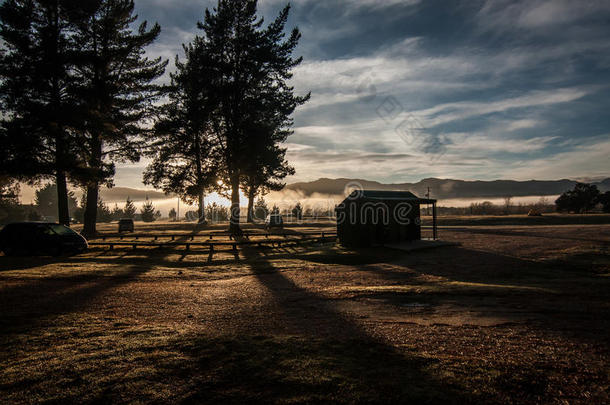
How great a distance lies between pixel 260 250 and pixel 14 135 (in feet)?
56.6

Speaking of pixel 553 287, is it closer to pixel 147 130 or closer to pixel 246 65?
pixel 246 65

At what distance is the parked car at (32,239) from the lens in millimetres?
15688

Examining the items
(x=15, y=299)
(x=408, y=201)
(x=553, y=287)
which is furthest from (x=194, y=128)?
(x=553, y=287)

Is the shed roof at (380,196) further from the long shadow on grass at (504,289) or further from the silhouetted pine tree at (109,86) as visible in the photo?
the silhouetted pine tree at (109,86)

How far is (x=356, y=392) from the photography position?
3.60 metres

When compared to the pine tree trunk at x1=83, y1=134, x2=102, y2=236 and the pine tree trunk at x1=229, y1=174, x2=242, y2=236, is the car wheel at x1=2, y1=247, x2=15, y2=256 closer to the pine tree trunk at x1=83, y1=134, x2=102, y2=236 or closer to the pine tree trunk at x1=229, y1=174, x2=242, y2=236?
the pine tree trunk at x1=83, y1=134, x2=102, y2=236

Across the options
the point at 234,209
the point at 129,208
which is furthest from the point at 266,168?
the point at 129,208

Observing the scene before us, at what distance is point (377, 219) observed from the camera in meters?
21.4

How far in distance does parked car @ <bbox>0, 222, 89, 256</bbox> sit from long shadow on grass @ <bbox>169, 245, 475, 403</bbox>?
15.3m

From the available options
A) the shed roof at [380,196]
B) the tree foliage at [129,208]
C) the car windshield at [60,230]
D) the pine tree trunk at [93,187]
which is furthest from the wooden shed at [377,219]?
the tree foliage at [129,208]

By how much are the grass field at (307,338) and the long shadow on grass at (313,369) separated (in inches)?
0.9

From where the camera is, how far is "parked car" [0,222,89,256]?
15.7 metres

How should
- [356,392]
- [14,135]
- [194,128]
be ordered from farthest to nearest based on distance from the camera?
[194,128]
[14,135]
[356,392]

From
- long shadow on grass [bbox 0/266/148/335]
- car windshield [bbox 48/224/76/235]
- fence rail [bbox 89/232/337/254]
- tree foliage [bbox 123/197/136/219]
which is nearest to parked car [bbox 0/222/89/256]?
car windshield [bbox 48/224/76/235]
